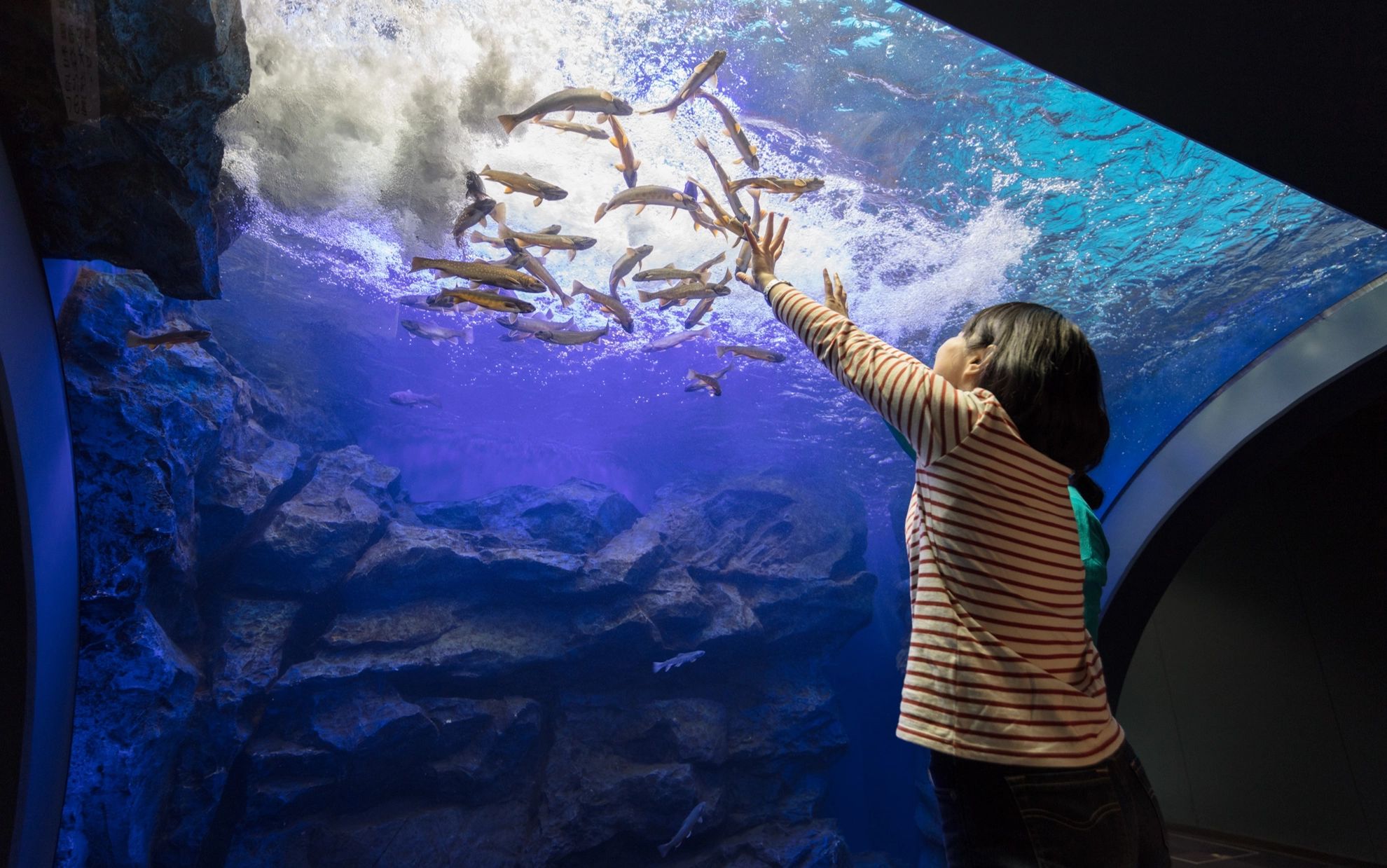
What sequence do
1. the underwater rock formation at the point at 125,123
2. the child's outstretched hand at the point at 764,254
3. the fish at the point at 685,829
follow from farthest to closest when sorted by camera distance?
the fish at the point at 685,829 < the underwater rock formation at the point at 125,123 < the child's outstretched hand at the point at 764,254

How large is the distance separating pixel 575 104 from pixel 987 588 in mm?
4584

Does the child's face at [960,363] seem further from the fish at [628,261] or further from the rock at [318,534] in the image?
the rock at [318,534]

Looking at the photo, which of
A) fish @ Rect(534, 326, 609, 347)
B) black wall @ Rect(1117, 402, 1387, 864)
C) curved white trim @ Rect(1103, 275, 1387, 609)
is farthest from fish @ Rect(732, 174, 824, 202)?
black wall @ Rect(1117, 402, 1387, 864)

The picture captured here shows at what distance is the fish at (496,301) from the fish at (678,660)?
706 cm

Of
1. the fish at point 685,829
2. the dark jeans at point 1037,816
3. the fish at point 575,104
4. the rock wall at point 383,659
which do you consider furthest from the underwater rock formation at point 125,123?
the fish at point 685,829

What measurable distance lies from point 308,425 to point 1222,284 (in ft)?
45.5

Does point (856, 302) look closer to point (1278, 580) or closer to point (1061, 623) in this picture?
point (1278, 580)

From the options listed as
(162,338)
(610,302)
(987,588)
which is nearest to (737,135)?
(610,302)

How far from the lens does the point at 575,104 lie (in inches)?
183

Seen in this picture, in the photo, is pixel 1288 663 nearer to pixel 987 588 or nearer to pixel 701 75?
pixel 987 588

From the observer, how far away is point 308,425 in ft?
38.6

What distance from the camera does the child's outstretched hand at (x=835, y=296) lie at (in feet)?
6.03

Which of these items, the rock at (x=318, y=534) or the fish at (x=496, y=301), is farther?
the rock at (x=318, y=534)

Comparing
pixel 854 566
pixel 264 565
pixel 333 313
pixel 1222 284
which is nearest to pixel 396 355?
pixel 333 313
